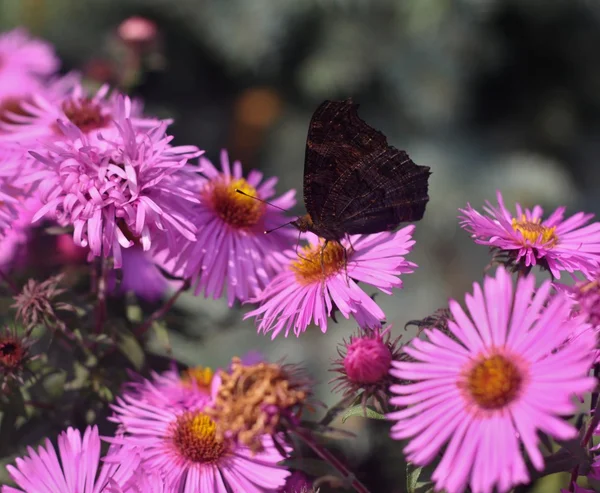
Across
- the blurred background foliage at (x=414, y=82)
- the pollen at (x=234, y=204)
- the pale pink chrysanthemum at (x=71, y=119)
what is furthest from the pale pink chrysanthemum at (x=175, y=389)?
the blurred background foliage at (x=414, y=82)

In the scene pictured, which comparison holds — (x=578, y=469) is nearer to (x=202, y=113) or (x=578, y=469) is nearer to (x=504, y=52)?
(x=504, y=52)

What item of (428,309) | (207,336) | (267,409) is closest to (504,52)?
(428,309)

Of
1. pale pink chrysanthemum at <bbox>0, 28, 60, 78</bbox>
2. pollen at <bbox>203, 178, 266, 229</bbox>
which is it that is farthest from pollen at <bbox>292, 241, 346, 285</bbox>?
pale pink chrysanthemum at <bbox>0, 28, 60, 78</bbox>

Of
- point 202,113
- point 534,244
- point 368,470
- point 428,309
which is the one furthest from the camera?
point 202,113

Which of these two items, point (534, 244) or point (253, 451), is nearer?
point (253, 451)

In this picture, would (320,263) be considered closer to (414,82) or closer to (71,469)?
(71,469)

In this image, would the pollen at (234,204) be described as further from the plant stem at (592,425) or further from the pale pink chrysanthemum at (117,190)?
the plant stem at (592,425)

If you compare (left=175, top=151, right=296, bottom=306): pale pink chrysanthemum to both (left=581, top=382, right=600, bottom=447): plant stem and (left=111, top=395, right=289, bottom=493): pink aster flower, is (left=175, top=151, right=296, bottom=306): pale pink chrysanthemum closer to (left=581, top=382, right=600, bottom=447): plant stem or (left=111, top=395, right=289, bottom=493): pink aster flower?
(left=111, top=395, right=289, bottom=493): pink aster flower
